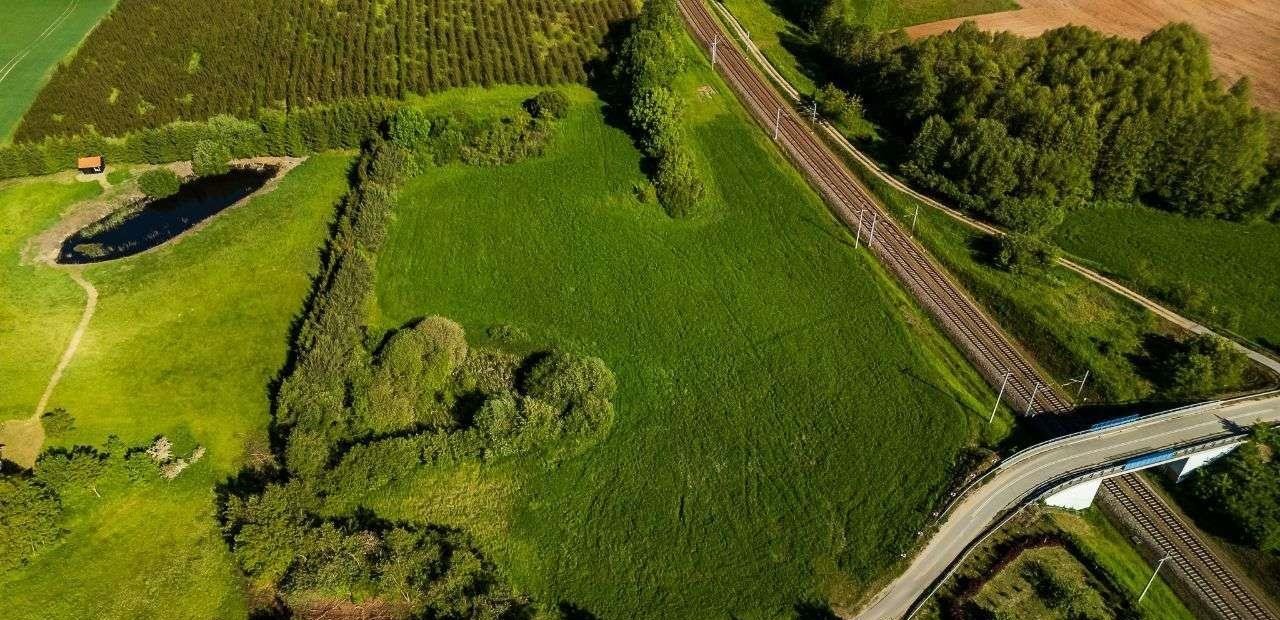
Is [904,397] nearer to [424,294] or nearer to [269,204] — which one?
[424,294]

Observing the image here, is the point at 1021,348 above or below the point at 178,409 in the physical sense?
above

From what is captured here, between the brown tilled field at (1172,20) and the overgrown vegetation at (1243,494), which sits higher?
the brown tilled field at (1172,20)

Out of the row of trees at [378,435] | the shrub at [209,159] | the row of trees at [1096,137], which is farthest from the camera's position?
the shrub at [209,159]

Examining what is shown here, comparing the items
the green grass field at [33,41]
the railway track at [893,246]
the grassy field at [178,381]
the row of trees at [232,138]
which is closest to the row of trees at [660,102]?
the railway track at [893,246]

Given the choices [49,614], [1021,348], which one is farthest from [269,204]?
[1021,348]

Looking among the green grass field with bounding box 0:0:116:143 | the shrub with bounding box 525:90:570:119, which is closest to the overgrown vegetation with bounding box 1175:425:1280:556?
the shrub with bounding box 525:90:570:119

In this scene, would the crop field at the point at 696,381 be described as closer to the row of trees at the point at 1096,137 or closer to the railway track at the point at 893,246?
the railway track at the point at 893,246
